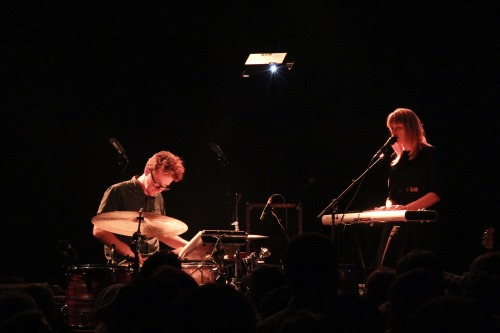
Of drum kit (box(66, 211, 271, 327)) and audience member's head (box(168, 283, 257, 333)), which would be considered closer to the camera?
audience member's head (box(168, 283, 257, 333))

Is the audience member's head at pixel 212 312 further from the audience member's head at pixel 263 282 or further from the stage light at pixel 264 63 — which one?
the stage light at pixel 264 63

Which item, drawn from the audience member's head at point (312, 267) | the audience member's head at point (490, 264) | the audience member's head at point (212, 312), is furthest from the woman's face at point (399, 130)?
the audience member's head at point (212, 312)

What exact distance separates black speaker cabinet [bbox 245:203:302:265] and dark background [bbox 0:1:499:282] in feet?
0.77

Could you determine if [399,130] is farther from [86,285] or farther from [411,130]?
[86,285]

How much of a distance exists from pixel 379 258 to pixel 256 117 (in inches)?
167

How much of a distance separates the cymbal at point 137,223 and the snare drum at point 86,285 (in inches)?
17.2

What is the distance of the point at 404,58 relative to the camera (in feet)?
29.8

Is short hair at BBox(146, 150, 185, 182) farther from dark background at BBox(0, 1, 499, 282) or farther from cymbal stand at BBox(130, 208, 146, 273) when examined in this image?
dark background at BBox(0, 1, 499, 282)

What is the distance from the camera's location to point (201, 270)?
612 centimetres

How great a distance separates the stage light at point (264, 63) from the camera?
9.16m

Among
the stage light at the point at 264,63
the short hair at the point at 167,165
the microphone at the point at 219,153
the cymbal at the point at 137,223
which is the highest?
the stage light at the point at 264,63

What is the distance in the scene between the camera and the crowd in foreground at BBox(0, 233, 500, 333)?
2.13 m

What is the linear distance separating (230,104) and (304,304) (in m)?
6.93

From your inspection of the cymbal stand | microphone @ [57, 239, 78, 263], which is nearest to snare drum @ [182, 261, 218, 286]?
the cymbal stand
